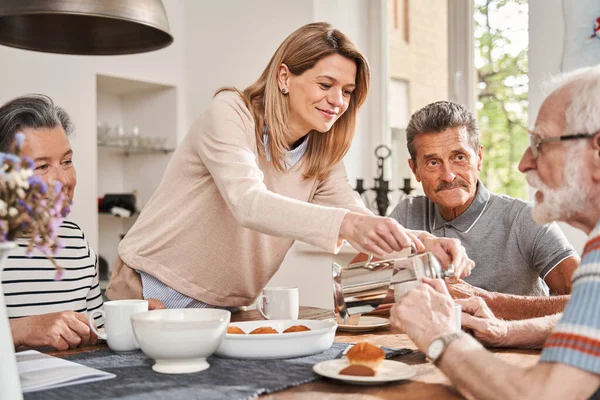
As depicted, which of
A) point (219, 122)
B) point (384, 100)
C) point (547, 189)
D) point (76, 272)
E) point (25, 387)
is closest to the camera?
point (25, 387)

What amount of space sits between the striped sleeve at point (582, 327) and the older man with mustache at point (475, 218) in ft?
3.52

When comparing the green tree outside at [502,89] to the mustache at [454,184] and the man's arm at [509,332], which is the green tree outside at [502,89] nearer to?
the mustache at [454,184]

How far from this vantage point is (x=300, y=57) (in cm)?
192

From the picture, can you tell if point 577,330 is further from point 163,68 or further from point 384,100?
point 163,68

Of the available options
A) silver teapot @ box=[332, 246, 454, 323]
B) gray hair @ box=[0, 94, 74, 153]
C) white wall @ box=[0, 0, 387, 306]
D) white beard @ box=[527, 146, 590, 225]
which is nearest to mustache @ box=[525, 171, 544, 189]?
white beard @ box=[527, 146, 590, 225]

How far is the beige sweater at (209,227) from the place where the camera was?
69.8 inches

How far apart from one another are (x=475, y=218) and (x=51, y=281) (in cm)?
133

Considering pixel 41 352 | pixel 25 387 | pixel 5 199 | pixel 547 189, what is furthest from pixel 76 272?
pixel 547 189

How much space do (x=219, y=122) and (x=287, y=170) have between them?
13.0 inches

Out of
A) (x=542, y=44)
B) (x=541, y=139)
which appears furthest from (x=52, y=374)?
(x=542, y=44)

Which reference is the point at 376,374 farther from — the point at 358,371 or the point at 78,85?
the point at 78,85

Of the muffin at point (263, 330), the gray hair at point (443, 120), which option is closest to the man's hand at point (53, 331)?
the muffin at point (263, 330)

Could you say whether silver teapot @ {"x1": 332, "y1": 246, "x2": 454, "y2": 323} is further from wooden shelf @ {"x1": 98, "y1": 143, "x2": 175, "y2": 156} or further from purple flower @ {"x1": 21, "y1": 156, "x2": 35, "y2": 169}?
wooden shelf @ {"x1": 98, "y1": 143, "x2": 175, "y2": 156}

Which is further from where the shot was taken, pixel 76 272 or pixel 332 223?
pixel 76 272
